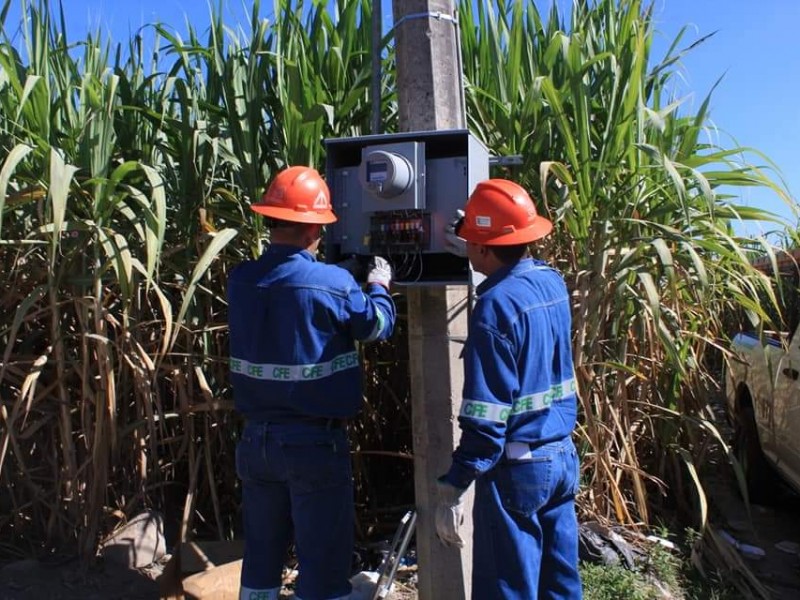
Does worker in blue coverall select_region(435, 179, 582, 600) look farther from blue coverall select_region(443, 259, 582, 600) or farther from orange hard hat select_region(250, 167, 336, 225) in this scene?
orange hard hat select_region(250, 167, 336, 225)

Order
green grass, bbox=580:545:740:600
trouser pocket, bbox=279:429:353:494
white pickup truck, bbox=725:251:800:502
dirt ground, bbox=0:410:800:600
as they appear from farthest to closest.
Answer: white pickup truck, bbox=725:251:800:502 → dirt ground, bbox=0:410:800:600 → green grass, bbox=580:545:740:600 → trouser pocket, bbox=279:429:353:494

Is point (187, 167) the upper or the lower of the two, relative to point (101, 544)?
upper

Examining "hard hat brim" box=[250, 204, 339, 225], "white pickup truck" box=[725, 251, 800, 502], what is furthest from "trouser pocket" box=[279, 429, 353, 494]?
"white pickup truck" box=[725, 251, 800, 502]

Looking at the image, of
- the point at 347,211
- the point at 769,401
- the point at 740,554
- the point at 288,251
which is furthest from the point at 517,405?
the point at 769,401

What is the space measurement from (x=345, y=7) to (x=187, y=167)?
108 cm

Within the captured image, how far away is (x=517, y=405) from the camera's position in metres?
2.52

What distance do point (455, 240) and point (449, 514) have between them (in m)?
0.96

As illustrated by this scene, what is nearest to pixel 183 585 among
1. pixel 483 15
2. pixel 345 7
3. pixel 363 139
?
pixel 363 139

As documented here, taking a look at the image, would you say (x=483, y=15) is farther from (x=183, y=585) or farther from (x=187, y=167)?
(x=183, y=585)

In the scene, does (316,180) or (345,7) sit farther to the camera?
(345,7)

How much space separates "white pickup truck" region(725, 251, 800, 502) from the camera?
4371 mm

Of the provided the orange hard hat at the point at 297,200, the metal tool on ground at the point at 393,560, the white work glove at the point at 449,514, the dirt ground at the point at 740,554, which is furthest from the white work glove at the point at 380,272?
the dirt ground at the point at 740,554

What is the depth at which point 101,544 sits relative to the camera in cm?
371

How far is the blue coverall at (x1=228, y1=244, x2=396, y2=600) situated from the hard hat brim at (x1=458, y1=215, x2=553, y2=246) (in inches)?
16.2
